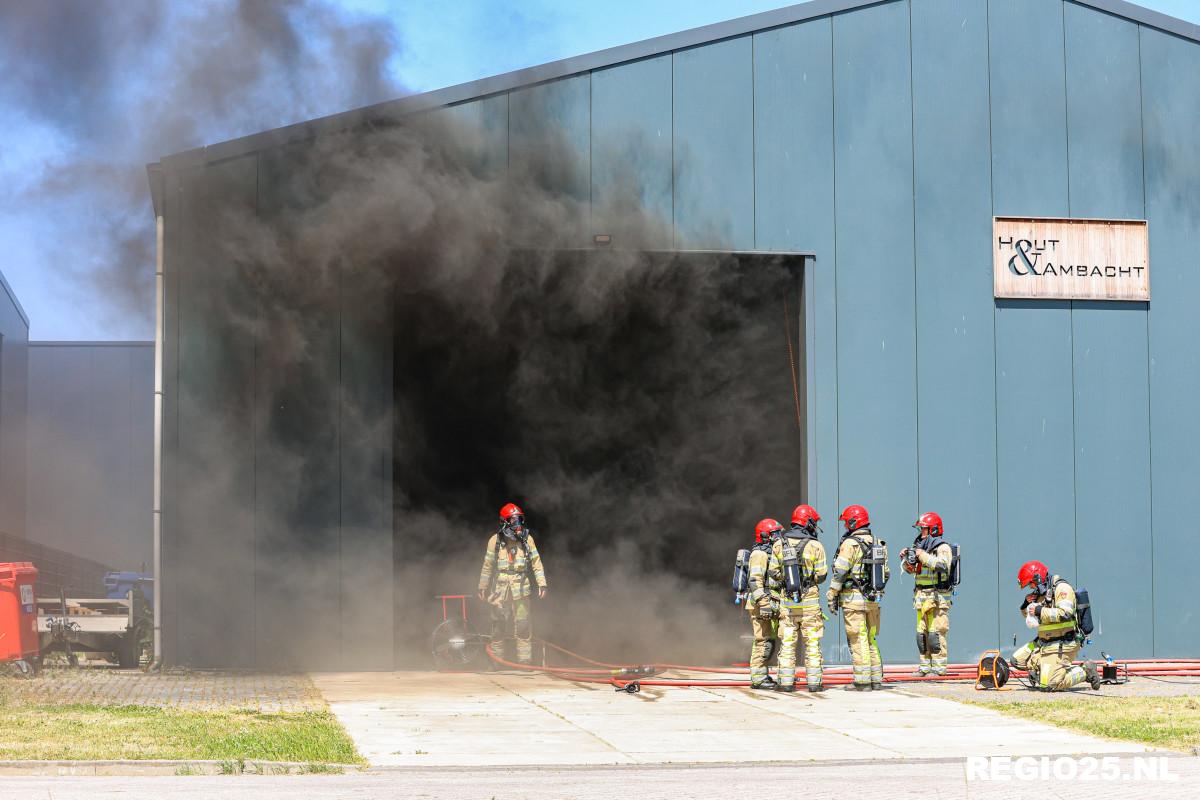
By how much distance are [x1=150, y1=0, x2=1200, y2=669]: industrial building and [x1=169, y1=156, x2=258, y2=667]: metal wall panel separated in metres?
0.03

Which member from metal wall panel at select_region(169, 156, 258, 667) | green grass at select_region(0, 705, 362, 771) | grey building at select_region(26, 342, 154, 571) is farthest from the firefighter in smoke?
grey building at select_region(26, 342, 154, 571)

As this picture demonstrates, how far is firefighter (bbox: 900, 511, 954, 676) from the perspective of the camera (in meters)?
14.6

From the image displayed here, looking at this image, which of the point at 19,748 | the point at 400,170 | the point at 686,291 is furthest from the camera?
the point at 686,291

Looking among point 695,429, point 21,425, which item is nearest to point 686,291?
point 695,429

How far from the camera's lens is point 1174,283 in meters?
16.0

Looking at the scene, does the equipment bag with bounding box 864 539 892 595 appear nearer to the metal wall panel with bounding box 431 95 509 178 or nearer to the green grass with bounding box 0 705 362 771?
the green grass with bounding box 0 705 362 771

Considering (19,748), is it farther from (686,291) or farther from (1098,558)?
(1098,558)

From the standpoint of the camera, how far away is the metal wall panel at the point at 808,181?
1533cm

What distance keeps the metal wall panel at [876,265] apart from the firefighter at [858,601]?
1.74 m

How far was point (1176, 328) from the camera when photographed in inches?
628

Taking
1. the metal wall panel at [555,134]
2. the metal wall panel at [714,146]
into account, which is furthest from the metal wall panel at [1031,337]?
the metal wall panel at [555,134]

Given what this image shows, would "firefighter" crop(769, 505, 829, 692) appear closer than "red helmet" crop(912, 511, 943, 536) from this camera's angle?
Yes

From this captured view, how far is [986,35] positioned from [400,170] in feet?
23.1

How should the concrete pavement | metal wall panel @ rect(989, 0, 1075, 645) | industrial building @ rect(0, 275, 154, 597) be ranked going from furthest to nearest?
1. industrial building @ rect(0, 275, 154, 597)
2. metal wall panel @ rect(989, 0, 1075, 645)
3. the concrete pavement
